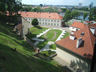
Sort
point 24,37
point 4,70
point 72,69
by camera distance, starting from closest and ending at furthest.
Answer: point 4,70 < point 72,69 < point 24,37

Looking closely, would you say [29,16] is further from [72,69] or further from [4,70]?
[4,70]

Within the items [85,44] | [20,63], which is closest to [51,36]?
[85,44]

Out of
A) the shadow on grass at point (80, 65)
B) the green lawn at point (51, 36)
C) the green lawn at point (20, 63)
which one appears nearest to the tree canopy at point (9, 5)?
the green lawn at point (51, 36)

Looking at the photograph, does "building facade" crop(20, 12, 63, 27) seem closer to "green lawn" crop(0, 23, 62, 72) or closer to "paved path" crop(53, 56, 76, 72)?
"paved path" crop(53, 56, 76, 72)

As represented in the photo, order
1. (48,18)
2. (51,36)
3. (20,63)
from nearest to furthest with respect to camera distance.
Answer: (20,63) < (51,36) < (48,18)

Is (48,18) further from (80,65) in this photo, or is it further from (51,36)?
(80,65)

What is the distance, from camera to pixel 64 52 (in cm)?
1355

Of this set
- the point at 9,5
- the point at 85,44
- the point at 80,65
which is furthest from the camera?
the point at 9,5

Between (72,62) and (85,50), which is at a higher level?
(85,50)

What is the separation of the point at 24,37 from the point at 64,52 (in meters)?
11.2

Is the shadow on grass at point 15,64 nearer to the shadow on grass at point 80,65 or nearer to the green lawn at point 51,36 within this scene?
the shadow on grass at point 80,65

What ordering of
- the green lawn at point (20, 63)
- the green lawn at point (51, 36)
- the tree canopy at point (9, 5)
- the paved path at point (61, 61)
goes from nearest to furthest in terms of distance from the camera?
the green lawn at point (20, 63), the paved path at point (61, 61), the green lawn at point (51, 36), the tree canopy at point (9, 5)

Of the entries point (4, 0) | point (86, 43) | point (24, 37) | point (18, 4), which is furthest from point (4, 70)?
point (18, 4)

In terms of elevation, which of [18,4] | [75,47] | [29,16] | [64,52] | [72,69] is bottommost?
[72,69]
